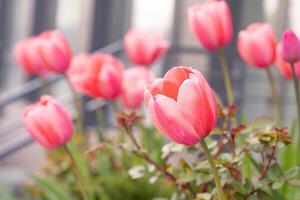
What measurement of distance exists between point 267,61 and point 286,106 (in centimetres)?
382

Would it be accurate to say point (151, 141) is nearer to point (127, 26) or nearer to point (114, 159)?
point (114, 159)

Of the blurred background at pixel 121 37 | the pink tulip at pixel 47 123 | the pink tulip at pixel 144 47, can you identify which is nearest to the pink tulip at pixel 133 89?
the pink tulip at pixel 144 47

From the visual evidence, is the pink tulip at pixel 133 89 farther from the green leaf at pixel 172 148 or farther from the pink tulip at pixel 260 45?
the green leaf at pixel 172 148

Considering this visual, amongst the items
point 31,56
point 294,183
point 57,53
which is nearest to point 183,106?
point 294,183

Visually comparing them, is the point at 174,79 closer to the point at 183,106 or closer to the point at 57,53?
the point at 183,106

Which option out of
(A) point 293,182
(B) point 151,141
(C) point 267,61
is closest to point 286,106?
(B) point 151,141

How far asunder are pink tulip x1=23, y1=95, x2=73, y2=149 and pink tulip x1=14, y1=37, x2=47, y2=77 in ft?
1.46

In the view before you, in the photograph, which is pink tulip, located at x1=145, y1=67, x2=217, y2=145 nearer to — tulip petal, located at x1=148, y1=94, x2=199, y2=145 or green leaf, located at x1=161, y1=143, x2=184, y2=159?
tulip petal, located at x1=148, y1=94, x2=199, y2=145

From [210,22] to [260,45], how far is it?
85mm

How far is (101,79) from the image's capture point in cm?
112

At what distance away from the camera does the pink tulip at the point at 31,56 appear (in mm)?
1312

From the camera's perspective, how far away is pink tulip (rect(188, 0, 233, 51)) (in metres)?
0.98

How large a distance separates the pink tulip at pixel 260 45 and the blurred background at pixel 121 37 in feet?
6.86

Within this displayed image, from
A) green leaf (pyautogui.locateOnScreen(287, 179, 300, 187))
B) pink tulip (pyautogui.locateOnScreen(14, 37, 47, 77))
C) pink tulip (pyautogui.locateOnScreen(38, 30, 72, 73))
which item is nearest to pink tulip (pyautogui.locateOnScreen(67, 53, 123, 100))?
pink tulip (pyautogui.locateOnScreen(38, 30, 72, 73))
